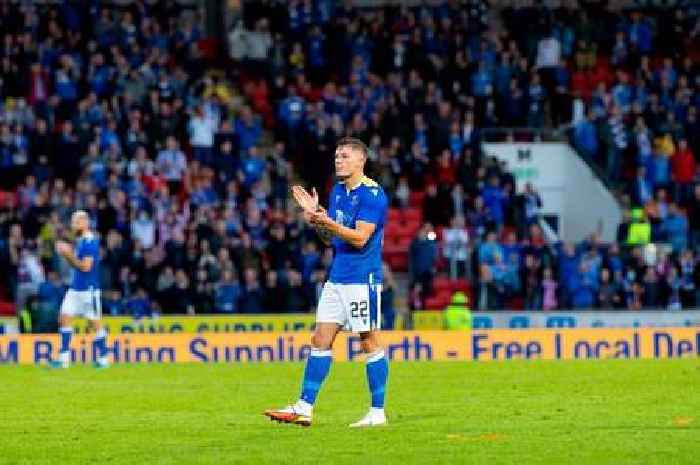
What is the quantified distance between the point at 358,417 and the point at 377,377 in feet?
3.62

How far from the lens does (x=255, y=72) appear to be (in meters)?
37.5

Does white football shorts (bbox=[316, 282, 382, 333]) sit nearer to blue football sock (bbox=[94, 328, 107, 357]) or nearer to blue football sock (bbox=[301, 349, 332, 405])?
blue football sock (bbox=[301, 349, 332, 405])

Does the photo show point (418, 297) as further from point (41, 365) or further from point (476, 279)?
point (41, 365)

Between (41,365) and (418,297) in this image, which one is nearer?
(41,365)

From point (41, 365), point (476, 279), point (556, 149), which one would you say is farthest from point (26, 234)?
point (556, 149)

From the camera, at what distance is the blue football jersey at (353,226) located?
14625mm

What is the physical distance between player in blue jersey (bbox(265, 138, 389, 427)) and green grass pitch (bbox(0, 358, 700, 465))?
1.00 ft

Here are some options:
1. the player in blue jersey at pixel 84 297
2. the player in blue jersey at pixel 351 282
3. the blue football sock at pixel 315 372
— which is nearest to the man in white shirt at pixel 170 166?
the player in blue jersey at pixel 84 297

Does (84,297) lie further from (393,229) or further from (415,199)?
(415,199)

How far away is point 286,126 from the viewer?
35.9m

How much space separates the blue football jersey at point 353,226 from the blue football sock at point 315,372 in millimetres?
606

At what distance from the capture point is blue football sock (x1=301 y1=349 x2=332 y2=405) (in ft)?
47.9

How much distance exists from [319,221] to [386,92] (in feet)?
74.6

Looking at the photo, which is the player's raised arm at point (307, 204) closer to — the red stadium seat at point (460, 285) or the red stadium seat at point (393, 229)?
the red stadium seat at point (460, 285)
